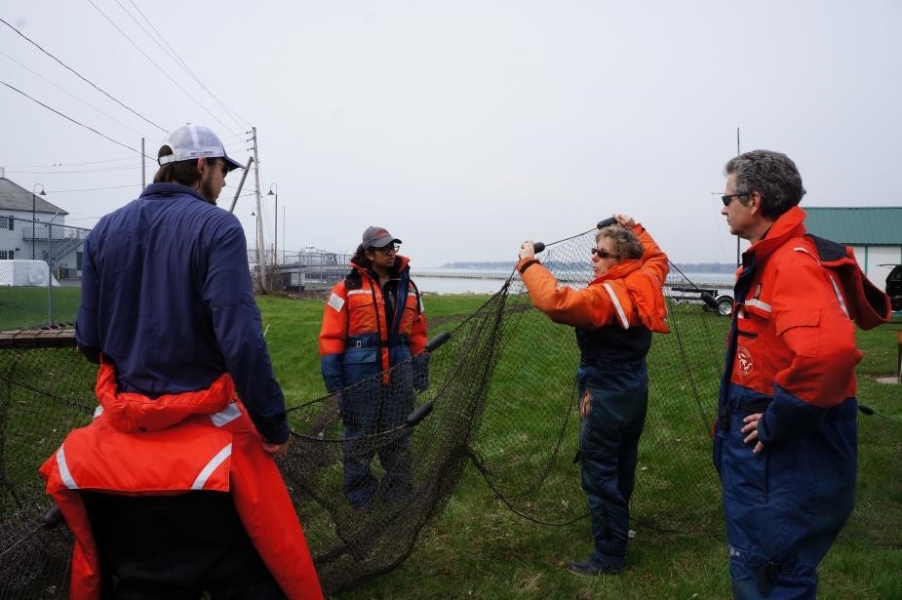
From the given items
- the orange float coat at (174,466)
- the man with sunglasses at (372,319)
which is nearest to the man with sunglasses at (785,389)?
the orange float coat at (174,466)

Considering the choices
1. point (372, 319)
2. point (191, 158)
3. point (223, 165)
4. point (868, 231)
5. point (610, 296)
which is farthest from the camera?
point (868, 231)

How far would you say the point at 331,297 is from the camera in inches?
184

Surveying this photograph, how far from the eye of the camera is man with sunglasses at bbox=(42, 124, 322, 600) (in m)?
2.15

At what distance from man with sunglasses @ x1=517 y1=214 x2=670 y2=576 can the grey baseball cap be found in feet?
4.54

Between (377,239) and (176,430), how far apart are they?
253 centimetres

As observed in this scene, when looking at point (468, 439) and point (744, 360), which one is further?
point (468, 439)

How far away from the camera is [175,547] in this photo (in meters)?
2.21

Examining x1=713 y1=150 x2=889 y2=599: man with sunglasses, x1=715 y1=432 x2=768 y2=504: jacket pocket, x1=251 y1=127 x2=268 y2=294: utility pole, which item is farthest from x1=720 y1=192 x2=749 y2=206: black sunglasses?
x1=251 y1=127 x2=268 y2=294: utility pole

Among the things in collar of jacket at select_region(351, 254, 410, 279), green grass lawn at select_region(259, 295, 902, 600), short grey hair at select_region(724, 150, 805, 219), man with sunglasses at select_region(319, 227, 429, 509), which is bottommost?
green grass lawn at select_region(259, 295, 902, 600)

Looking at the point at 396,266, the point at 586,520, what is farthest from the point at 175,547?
the point at 586,520

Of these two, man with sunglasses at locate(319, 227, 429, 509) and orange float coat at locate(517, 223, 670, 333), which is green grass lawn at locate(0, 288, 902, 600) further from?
orange float coat at locate(517, 223, 670, 333)

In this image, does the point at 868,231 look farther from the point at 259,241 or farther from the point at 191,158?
the point at 191,158

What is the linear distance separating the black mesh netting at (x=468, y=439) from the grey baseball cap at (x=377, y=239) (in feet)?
2.58

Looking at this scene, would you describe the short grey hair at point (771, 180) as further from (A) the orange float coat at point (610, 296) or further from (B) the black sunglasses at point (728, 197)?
(A) the orange float coat at point (610, 296)
